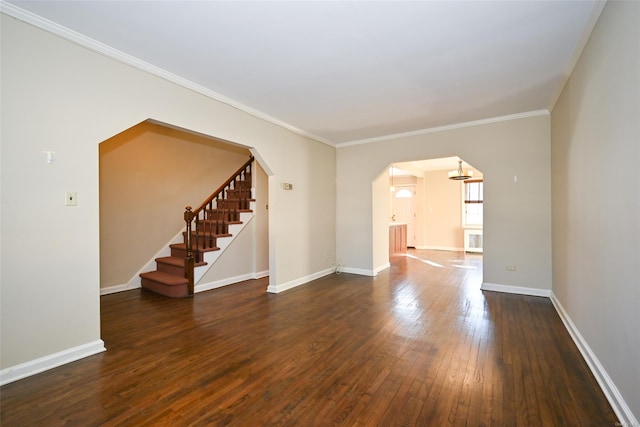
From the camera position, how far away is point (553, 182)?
416 centimetres

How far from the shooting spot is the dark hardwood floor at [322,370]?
6.22 ft

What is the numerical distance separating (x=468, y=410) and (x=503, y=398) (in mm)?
320

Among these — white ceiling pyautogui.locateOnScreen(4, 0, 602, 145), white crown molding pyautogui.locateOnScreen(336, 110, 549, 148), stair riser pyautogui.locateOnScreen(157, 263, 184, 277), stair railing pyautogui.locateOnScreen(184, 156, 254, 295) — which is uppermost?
white ceiling pyautogui.locateOnScreen(4, 0, 602, 145)

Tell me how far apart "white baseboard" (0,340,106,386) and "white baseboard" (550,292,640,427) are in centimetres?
390

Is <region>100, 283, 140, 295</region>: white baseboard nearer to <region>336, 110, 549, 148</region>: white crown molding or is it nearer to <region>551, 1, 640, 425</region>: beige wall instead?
<region>336, 110, 549, 148</region>: white crown molding

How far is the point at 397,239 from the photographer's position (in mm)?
8555

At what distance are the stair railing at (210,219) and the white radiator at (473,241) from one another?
7077 mm

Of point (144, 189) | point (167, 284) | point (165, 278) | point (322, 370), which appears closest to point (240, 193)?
point (144, 189)

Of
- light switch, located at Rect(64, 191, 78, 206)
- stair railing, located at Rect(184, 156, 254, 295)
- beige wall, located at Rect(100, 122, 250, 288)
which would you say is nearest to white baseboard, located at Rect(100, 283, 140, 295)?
beige wall, located at Rect(100, 122, 250, 288)

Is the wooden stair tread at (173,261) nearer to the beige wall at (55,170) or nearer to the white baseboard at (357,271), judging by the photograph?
the beige wall at (55,170)

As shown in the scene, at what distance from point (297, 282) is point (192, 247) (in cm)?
188

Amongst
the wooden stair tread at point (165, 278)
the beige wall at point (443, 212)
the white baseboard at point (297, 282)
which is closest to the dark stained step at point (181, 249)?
the wooden stair tread at point (165, 278)

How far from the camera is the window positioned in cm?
966

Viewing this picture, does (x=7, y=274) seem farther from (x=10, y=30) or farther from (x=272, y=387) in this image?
(x=272, y=387)
